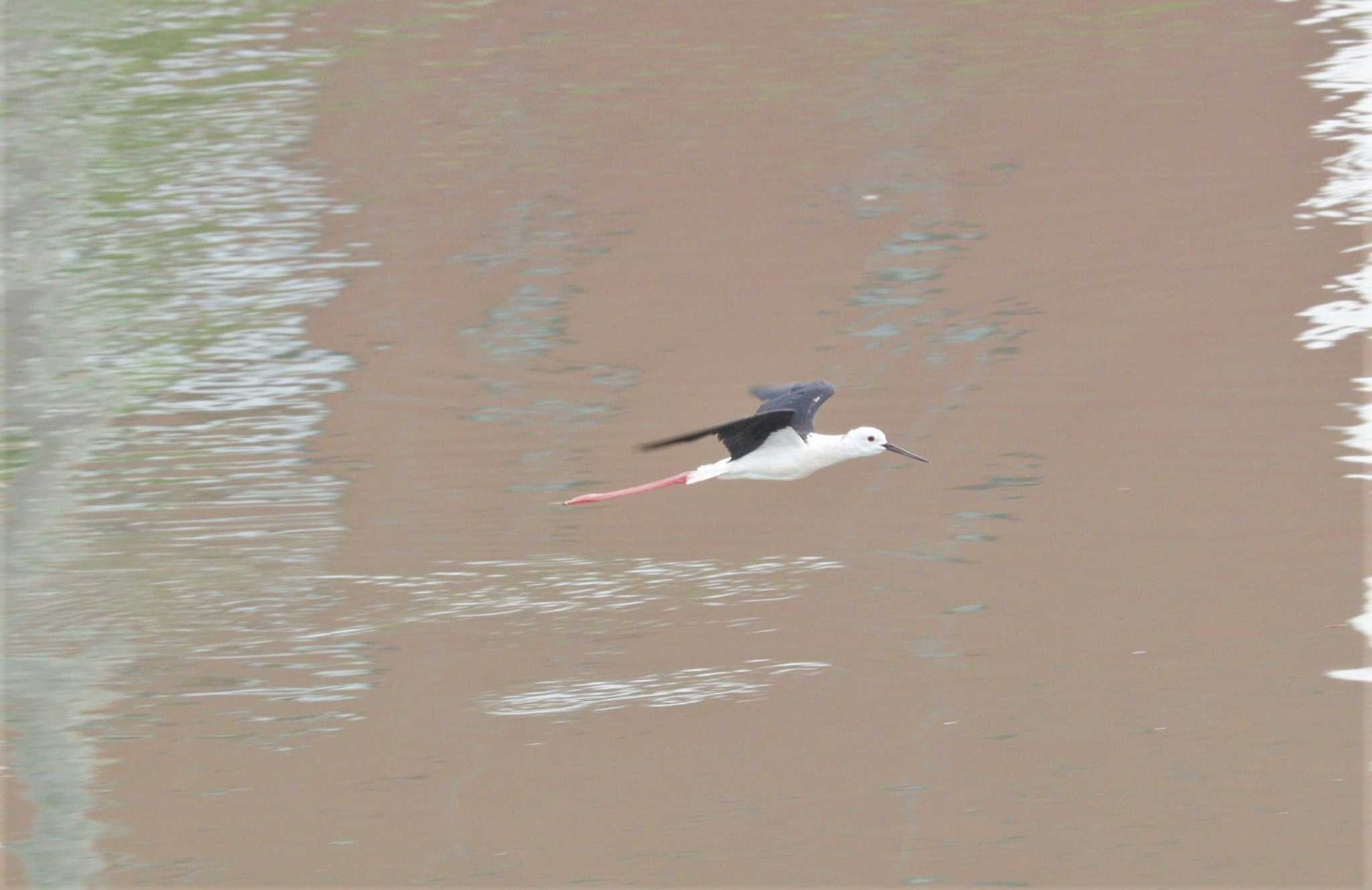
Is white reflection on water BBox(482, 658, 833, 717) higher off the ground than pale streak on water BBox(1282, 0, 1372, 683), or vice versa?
pale streak on water BBox(1282, 0, 1372, 683)

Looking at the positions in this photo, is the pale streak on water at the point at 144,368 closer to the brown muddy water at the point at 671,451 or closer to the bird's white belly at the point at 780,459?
the brown muddy water at the point at 671,451

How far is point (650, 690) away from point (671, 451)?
1176 mm

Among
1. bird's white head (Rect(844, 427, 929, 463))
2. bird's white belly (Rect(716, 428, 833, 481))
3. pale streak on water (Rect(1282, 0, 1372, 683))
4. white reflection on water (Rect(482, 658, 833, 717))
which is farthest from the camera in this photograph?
pale streak on water (Rect(1282, 0, 1372, 683))

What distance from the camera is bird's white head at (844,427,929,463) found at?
5.77 meters

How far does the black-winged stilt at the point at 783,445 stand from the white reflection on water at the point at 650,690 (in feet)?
1.83

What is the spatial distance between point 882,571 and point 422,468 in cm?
163

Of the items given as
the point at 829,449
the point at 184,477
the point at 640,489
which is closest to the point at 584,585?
the point at 640,489

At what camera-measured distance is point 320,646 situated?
5.82 metres

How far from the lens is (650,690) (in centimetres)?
557

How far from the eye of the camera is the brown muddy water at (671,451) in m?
5.29

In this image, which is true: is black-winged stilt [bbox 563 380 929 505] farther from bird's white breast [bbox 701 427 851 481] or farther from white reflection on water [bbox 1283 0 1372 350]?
white reflection on water [bbox 1283 0 1372 350]

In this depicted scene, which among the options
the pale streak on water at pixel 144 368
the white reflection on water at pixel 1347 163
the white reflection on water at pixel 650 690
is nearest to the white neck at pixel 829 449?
the white reflection on water at pixel 650 690

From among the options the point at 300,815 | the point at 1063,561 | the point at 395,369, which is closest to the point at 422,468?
the point at 395,369

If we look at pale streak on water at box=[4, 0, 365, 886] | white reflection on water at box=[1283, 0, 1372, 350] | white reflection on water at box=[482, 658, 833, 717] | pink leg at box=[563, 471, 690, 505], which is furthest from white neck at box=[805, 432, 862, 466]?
white reflection on water at box=[1283, 0, 1372, 350]
